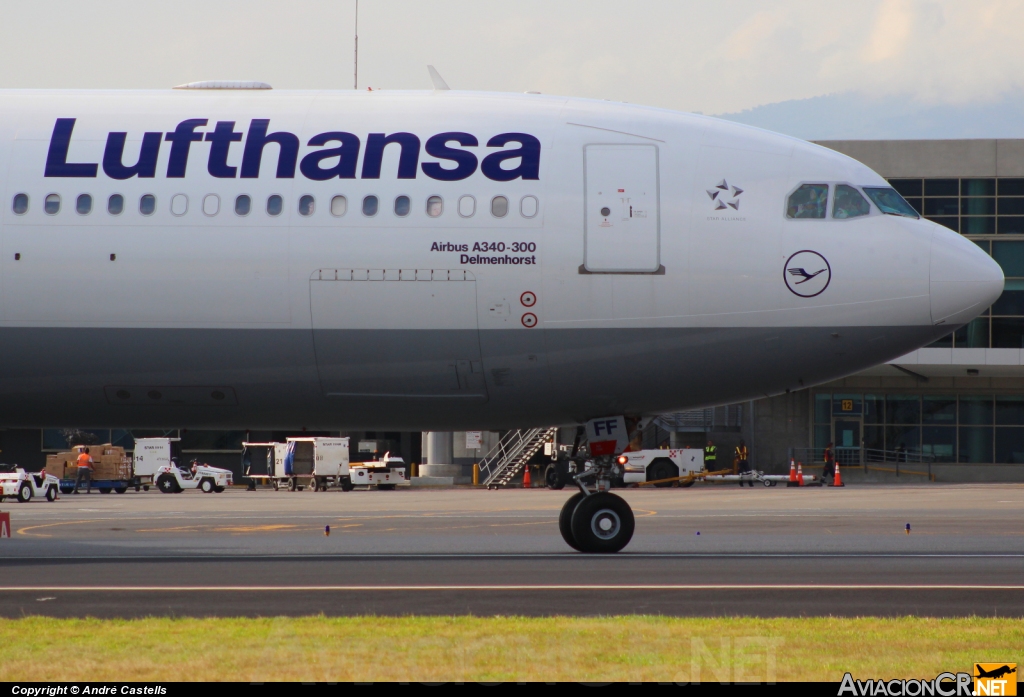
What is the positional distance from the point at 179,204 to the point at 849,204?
8561mm

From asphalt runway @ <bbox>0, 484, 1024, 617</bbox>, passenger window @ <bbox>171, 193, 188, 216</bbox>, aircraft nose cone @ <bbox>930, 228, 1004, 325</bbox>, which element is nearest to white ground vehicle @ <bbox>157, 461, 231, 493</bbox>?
asphalt runway @ <bbox>0, 484, 1024, 617</bbox>

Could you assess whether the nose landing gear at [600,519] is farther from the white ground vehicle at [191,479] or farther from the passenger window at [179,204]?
the white ground vehicle at [191,479]

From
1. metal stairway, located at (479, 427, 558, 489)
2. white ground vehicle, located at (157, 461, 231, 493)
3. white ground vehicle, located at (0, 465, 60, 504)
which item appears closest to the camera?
white ground vehicle, located at (0, 465, 60, 504)

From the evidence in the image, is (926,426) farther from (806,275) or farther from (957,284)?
(806,275)

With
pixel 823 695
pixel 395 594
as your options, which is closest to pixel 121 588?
pixel 395 594

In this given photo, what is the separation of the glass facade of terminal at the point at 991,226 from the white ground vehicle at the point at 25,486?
46257mm

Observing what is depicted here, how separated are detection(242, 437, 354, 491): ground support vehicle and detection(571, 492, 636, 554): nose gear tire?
127ft

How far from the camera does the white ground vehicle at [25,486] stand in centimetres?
4019

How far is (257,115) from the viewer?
15.2 m

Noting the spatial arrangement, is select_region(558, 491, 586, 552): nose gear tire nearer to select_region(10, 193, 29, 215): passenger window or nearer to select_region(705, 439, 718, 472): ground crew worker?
select_region(10, 193, 29, 215): passenger window

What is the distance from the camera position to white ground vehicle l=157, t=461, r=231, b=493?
175 ft

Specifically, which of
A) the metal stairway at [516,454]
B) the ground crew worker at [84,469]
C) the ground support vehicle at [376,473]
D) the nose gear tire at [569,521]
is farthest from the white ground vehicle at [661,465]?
the nose gear tire at [569,521]

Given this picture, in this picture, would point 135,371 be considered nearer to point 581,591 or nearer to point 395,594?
point 395,594

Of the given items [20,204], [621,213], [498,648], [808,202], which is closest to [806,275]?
[808,202]
